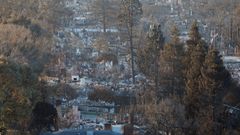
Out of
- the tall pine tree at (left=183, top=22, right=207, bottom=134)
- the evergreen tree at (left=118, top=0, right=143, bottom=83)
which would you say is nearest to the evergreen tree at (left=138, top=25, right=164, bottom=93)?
the tall pine tree at (left=183, top=22, right=207, bottom=134)

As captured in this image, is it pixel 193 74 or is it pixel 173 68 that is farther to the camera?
pixel 173 68

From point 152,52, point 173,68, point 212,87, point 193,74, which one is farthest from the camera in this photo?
point 152,52

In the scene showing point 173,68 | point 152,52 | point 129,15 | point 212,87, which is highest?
point 129,15

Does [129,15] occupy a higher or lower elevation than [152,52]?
higher

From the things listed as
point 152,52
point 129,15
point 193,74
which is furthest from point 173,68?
point 129,15

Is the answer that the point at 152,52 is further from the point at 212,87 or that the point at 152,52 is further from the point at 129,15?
the point at 212,87

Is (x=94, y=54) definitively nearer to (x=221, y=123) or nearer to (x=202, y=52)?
(x=202, y=52)

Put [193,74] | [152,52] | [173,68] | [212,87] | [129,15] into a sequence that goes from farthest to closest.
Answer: [129,15] < [152,52] < [173,68] < [193,74] < [212,87]

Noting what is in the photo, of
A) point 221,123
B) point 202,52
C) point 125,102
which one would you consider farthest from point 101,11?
point 221,123

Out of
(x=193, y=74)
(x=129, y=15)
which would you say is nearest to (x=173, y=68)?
(x=193, y=74)

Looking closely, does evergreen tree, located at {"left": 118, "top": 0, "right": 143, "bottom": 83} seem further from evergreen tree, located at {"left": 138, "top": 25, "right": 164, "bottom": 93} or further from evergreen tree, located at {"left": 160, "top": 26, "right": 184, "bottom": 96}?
evergreen tree, located at {"left": 160, "top": 26, "right": 184, "bottom": 96}

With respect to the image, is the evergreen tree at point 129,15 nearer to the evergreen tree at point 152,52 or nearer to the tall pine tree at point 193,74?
the evergreen tree at point 152,52

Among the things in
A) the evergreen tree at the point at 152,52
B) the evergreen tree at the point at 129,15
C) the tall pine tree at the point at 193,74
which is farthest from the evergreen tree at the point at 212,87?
the evergreen tree at the point at 129,15

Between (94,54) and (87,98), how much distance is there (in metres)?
7.71
